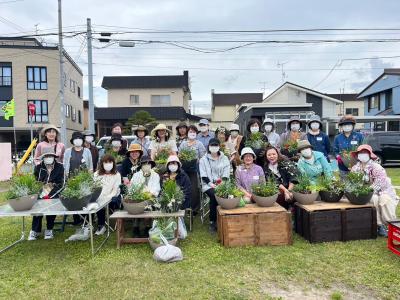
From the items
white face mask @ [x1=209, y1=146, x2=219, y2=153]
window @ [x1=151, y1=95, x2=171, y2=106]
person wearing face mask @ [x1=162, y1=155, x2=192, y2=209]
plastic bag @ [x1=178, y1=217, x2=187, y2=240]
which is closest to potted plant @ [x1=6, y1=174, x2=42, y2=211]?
person wearing face mask @ [x1=162, y1=155, x2=192, y2=209]

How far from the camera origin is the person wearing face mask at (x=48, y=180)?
5383 mm

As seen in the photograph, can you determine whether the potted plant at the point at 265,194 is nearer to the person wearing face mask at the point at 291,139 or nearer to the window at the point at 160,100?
the person wearing face mask at the point at 291,139

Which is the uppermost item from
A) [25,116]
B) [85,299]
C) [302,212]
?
[25,116]

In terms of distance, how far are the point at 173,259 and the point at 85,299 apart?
1209 millimetres

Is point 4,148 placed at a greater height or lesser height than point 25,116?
lesser

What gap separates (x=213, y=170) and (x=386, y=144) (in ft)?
37.0

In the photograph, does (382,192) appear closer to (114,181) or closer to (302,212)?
(302,212)

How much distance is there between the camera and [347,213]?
485cm

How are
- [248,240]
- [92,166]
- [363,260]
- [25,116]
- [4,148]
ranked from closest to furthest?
[363,260] < [248,240] < [92,166] < [4,148] < [25,116]

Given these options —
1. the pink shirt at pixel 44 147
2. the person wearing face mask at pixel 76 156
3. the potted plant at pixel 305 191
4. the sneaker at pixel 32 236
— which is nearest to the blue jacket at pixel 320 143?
the potted plant at pixel 305 191

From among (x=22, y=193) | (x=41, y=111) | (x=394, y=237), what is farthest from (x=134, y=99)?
(x=394, y=237)

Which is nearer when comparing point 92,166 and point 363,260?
point 363,260

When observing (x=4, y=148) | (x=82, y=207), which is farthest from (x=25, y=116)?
(x=82, y=207)

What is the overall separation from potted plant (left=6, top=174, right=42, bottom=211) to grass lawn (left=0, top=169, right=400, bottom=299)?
0.75 m
